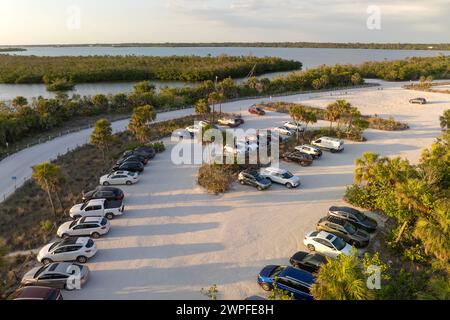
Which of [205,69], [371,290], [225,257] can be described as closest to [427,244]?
[371,290]

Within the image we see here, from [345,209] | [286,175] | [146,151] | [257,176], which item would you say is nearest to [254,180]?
[257,176]

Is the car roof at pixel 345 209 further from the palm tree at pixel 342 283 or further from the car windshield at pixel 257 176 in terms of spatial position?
the palm tree at pixel 342 283

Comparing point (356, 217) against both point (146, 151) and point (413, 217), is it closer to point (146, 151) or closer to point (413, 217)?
point (413, 217)

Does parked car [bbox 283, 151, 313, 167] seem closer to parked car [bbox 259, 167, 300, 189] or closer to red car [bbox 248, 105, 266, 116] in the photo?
parked car [bbox 259, 167, 300, 189]

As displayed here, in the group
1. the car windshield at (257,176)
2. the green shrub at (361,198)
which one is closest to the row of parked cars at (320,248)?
the green shrub at (361,198)

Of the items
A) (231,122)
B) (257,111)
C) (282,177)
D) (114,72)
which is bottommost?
(282,177)


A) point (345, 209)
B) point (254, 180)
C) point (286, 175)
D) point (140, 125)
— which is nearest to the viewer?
point (345, 209)

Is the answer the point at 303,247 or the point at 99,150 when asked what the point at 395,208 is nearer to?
the point at 303,247
